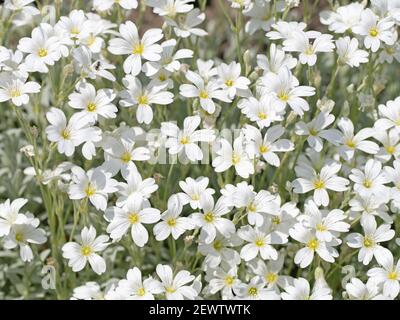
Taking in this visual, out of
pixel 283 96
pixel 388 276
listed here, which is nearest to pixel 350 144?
pixel 283 96

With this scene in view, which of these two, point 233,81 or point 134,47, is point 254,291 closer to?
point 233,81

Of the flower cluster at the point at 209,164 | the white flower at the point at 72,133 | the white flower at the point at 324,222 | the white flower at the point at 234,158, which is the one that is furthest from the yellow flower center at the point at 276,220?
the white flower at the point at 72,133

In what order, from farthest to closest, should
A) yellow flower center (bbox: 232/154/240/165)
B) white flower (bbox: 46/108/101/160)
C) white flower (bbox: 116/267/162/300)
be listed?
yellow flower center (bbox: 232/154/240/165)
white flower (bbox: 46/108/101/160)
white flower (bbox: 116/267/162/300)

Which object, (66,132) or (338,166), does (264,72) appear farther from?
(66,132)

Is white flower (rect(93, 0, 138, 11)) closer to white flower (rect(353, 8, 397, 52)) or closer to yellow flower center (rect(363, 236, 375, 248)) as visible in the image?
white flower (rect(353, 8, 397, 52))

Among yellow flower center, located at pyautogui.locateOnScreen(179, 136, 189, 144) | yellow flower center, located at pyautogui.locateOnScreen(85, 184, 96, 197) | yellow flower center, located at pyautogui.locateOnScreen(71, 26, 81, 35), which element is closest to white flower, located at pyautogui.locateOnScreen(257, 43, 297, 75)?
yellow flower center, located at pyautogui.locateOnScreen(179, 136, 189, 144)

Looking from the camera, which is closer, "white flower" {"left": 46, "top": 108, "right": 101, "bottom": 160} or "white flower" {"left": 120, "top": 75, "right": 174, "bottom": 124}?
"white flower" {"left": 46, "top": 108, "right": 101, "bottom": 160}
